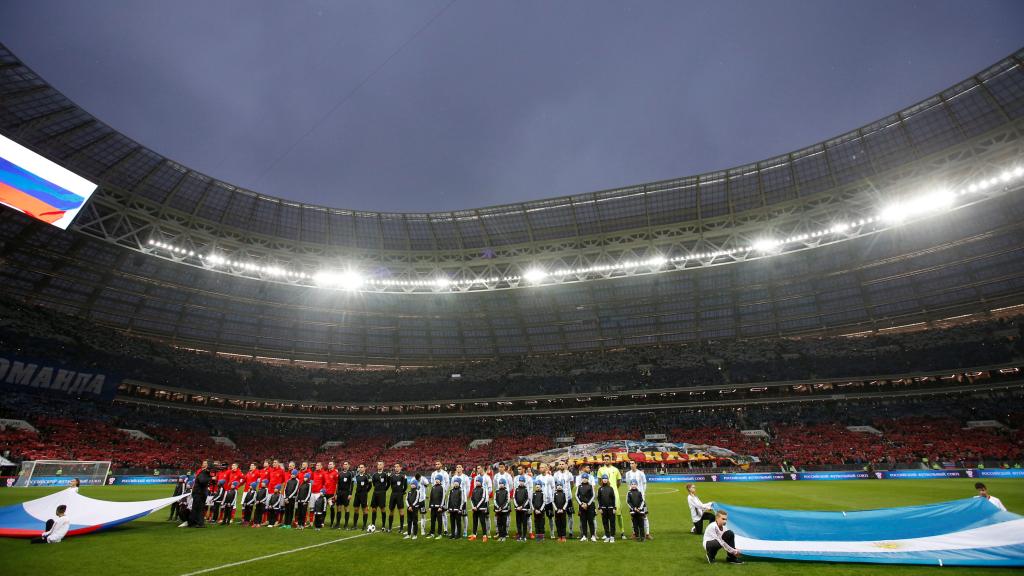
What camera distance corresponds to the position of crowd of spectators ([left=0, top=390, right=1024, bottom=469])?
30.8 m

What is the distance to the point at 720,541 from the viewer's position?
825 centimetres

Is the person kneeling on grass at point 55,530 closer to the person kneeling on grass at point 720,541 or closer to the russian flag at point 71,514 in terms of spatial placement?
the russian flag at point 71,514

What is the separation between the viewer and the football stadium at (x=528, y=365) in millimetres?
10609

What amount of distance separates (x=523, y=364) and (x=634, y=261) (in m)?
24.2

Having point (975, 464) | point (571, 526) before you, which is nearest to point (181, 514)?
point (571, 526)

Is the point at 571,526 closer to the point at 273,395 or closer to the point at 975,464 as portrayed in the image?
the point at 975,464

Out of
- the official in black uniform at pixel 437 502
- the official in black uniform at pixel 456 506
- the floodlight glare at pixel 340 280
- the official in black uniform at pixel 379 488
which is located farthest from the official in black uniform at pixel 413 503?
the floodlight glare at pixel 340 280

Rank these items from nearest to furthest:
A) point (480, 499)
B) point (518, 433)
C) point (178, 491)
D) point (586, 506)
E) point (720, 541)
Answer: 1. point (720, 541)
2. point (586, 506)
3. point (480, 499)
4. point (178, 491)
5. point (518, 433)

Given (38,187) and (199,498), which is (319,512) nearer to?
(199,498)

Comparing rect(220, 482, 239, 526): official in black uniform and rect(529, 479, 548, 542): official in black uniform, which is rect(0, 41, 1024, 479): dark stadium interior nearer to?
rect(220, 482, 239, 526): official in black uniform

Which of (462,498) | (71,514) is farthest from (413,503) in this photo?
(71,514)

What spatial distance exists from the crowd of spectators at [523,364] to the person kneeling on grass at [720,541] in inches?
1546

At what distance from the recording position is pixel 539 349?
1982 inches

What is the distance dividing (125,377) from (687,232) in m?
46.5
